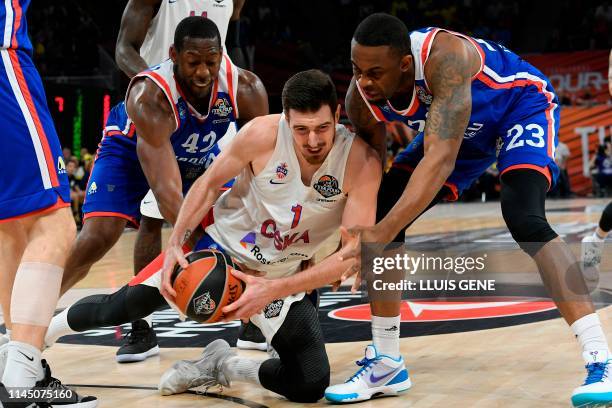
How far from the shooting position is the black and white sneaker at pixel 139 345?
4539mm

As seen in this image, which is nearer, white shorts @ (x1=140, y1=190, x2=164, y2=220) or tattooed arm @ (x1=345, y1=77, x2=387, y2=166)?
tattooed arm @ (x1=345, y1=77, x2=387, y2=166)

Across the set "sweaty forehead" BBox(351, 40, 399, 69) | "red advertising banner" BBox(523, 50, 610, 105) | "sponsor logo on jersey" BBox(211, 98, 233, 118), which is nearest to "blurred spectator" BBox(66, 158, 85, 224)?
"sponsor logo on jersey" BBox(211, 98, 233, 118)

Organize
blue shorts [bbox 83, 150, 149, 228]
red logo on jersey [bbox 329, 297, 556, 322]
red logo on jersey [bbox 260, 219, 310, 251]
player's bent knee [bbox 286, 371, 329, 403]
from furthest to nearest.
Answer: red logo on jersey [bbox 329, 297, 556, 322] < blue shorts [bbox 83, 150, 149, 228] < red logo on jersey [bbox 260, 219, 310, 251] < player's bent knee [bbox 286, 371, 329, 403]

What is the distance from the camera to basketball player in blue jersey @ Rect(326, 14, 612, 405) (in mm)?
3367

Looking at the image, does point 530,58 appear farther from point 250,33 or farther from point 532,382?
point 532,382

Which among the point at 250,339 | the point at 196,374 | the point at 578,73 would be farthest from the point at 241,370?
the point at 578,73

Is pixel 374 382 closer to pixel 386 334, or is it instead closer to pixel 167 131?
pixel 386 334

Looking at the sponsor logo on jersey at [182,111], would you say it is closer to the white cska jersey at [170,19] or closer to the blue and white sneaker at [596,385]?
the white cska jersey at [170,19]

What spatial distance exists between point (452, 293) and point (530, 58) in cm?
1523

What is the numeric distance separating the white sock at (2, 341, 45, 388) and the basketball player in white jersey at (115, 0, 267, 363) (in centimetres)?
143

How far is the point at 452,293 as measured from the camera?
6.30 metres

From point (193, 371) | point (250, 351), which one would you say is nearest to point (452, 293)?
point (250, 351)

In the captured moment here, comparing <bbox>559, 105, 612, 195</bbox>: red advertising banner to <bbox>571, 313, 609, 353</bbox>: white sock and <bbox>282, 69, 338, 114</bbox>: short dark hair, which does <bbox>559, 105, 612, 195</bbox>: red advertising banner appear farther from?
<bbox>282, 69, 338, 114</bbox>: short dark hair

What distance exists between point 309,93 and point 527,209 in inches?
41.2
